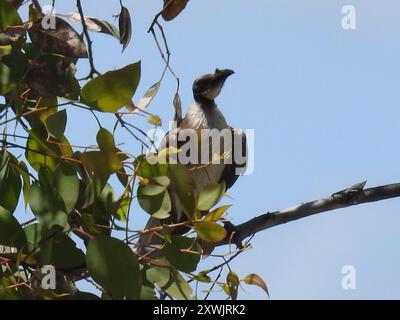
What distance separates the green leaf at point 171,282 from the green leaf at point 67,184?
0.27 m

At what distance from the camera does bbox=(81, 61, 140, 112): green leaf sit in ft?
9.29

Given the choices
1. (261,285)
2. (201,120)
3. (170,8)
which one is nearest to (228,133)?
(201,120)

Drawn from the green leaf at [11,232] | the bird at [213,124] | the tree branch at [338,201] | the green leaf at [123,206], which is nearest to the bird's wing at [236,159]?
the bird at [213,124]

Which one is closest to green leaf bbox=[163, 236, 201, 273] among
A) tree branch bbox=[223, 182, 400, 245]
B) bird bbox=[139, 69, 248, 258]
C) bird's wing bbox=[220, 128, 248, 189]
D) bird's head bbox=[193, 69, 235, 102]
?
tree branch bbox=[223, 182, 400, 245]

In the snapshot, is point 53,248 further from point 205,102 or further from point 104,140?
point 205,102

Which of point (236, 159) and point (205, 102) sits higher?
point (205, 102)

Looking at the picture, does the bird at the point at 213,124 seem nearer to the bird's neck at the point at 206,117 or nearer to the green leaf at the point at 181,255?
the bird's neck at the point at 206,117

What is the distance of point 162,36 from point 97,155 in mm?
608

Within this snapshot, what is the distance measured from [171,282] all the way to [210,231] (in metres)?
0.21

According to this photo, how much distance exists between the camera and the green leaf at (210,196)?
2871 millimetres

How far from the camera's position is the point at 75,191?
284 cm

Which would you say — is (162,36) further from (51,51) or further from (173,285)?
(173,285)

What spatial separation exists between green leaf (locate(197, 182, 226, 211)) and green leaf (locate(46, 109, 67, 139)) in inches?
15.2

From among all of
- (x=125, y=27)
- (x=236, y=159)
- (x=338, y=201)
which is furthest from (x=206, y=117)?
(x=125, y=27)
